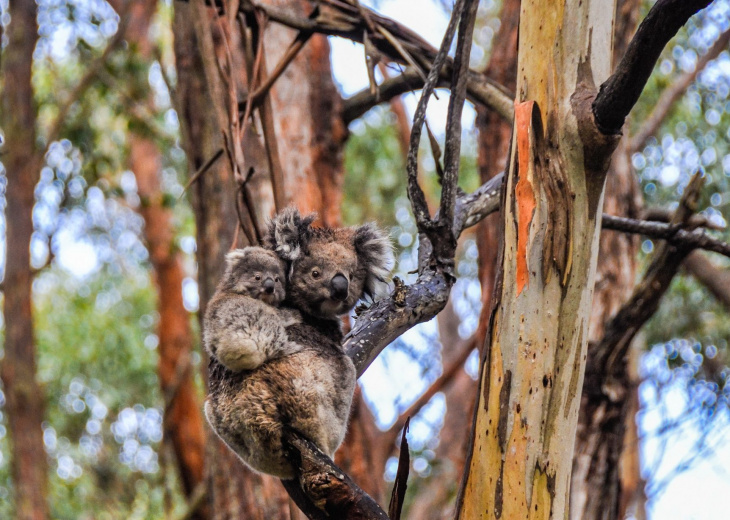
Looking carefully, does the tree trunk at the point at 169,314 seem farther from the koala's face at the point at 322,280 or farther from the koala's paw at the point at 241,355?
the koala's paw at the point at 241,355

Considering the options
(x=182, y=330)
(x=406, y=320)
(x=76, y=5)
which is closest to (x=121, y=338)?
(x=182, y=330)

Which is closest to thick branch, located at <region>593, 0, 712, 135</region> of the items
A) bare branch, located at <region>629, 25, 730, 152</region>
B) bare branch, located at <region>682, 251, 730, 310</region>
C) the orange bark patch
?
the orange bark patch

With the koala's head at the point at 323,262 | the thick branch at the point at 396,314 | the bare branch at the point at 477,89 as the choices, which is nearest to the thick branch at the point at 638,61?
the thick branch at the point at 396,314

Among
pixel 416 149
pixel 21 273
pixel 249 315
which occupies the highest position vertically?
pixel 21 273

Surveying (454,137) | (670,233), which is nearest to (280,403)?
(454,137)

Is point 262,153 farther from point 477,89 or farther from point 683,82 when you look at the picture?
point 683,82

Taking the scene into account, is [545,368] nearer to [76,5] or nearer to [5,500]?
[76,5]

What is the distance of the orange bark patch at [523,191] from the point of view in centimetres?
224

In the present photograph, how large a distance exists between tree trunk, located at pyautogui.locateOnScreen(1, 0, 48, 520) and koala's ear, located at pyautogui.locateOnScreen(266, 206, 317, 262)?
5.05 meters

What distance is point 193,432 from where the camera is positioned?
879 centimetres

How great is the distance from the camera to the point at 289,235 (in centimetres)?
233

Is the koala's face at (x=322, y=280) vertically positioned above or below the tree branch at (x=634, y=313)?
below

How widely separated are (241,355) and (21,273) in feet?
18.8

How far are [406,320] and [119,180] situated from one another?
990 centimetres
